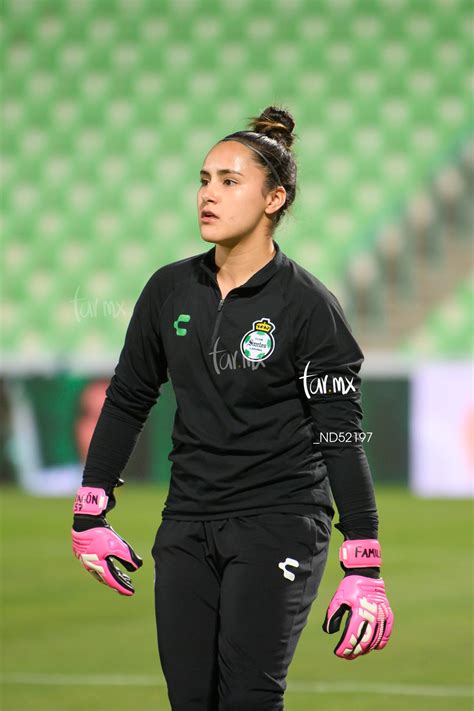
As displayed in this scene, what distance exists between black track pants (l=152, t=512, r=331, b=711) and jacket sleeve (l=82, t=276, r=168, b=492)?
0.25 m

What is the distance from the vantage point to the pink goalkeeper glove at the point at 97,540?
2.88 metres

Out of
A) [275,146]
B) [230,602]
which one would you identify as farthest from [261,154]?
[230,602]

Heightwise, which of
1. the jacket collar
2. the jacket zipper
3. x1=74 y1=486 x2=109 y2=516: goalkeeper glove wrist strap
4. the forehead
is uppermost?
the forehead

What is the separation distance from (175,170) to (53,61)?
202 cm

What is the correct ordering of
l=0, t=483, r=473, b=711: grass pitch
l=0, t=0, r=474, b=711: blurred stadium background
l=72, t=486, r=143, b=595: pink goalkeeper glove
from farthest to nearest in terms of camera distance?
l=0, t=0, r=474, b=711: blurred stadium background < l=0, t=483, r=473, b=711: grass pitch < l=72, t=486, r=143, b=595: pink goalkeeper glove

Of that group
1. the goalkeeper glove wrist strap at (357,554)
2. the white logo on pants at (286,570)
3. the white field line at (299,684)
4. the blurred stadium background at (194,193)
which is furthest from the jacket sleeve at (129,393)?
the blurred stadium background at (194,193)

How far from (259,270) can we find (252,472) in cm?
44

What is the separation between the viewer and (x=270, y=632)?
8.75 ft

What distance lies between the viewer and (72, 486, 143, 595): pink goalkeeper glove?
2881mm

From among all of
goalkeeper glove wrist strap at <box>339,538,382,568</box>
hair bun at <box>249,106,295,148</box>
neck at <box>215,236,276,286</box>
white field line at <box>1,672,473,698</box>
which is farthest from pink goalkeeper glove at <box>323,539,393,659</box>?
white field line at <box>1,672,473,698</box>

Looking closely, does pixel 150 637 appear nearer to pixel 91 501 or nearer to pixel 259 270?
pixel 91 501

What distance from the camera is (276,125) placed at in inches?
116

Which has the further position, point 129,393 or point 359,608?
point 129,393

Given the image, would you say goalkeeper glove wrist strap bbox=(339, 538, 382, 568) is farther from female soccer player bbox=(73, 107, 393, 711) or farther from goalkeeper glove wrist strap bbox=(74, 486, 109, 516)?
goalkeeper glove wrist strap bbox=(74, 486, 109, 516)
